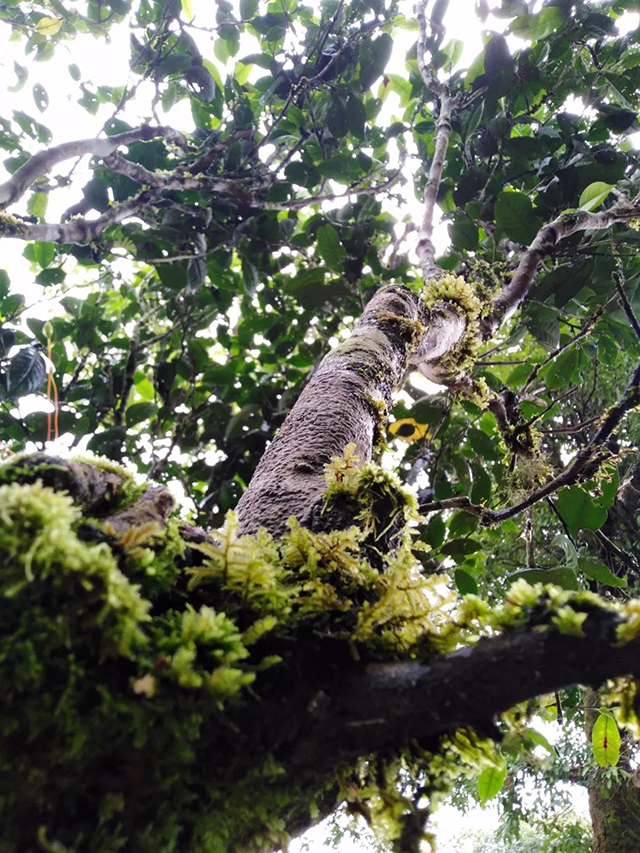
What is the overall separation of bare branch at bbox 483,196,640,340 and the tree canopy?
0.01 meters

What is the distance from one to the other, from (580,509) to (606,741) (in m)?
0.75

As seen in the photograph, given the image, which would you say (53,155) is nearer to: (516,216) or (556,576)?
(516,216)

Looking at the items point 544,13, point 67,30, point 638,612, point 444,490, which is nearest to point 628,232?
point 544,13

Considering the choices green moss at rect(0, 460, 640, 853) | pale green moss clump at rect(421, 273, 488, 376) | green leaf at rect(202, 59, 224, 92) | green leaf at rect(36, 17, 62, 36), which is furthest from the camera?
green leaf at rect(202, 59, 224, 92)

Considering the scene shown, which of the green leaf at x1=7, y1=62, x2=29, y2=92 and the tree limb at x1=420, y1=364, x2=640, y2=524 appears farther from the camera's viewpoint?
the green leaf at x1=7, y1=62, x2=29, y2=92

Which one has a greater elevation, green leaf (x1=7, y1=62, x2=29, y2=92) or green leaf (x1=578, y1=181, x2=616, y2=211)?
green leaf (x1=7, y1=62, x2=29, y2=92)

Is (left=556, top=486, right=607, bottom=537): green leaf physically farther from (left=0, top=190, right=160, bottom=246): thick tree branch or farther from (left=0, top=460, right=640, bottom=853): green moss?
(left=0, top=190, right=160, bottom=246): thick tree branch

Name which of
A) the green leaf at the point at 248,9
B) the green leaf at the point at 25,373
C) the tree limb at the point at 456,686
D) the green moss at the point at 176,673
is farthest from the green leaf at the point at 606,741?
the green leaf at the point at 248,9

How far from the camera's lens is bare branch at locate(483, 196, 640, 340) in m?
1.88

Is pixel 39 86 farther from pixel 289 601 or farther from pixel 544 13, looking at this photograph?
pixel 289 601

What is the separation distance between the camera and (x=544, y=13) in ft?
7.14

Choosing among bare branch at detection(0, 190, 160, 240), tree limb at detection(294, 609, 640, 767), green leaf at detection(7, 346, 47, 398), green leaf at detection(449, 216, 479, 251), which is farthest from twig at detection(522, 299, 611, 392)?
green leaf at detection(7, 346, 47, 398)

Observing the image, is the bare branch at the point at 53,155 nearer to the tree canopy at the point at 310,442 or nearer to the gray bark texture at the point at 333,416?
the tree canopy at the point at 310,442

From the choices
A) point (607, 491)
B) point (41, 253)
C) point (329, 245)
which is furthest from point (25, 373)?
point (607, 491)
